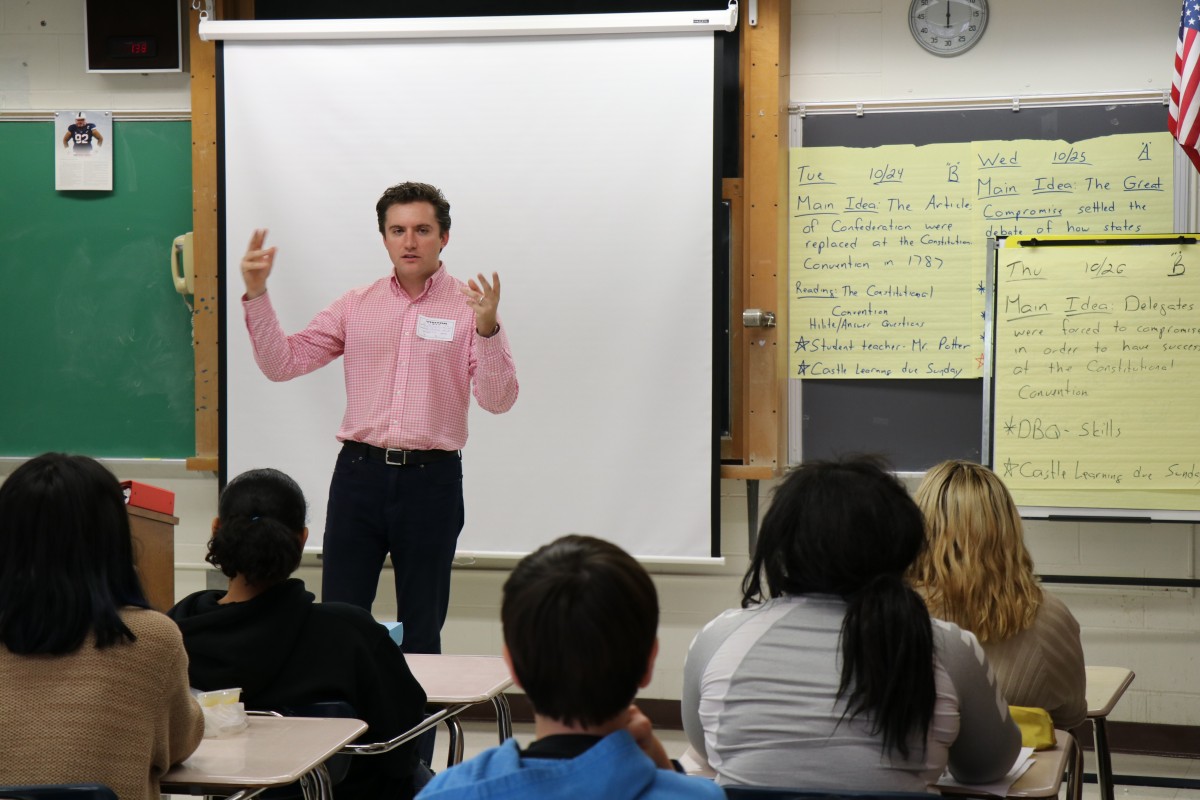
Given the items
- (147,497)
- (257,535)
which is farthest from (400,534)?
(257,535)

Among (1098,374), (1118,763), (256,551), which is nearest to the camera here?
(256,551)

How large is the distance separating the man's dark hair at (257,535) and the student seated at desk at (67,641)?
43cm

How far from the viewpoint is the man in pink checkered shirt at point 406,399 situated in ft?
11.1

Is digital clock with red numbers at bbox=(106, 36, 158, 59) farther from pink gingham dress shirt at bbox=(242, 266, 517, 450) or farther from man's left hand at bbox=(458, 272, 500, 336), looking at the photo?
man's left hand at bbox=(458, 272, 500, 336)

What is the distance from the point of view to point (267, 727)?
2.01 m

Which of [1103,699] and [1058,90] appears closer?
[1103,699]

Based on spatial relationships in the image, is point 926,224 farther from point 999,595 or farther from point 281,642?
point 281,642

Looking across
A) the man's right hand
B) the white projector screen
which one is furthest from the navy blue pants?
the white projector screen

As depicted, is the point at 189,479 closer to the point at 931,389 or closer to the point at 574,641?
the point at 931,389

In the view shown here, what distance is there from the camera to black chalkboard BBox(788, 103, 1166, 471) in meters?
4.12

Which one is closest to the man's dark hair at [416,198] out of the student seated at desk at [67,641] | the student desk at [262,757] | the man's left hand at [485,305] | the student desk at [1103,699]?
the man's left hand at [485,305]

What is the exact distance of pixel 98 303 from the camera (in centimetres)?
464

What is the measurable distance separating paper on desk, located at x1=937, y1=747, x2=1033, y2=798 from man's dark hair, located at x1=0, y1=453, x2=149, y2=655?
115 centimetres

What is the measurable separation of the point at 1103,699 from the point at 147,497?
2544mm
